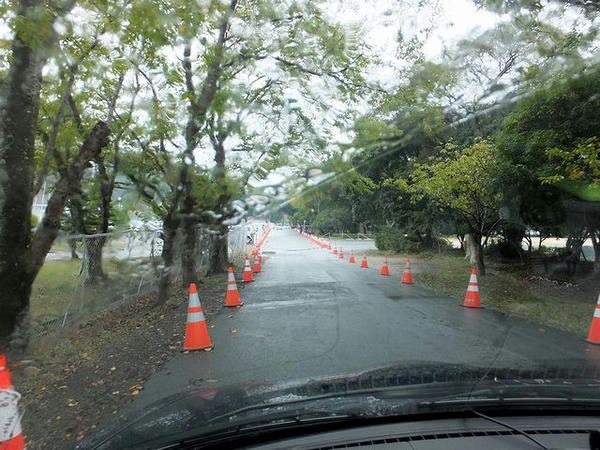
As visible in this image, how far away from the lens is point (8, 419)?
2857 mm

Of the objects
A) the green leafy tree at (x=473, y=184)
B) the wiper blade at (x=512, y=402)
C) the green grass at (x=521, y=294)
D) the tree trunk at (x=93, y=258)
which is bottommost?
the green grass at (x=521, y=294)

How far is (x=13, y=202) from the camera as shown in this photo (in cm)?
602

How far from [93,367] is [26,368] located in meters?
0.85

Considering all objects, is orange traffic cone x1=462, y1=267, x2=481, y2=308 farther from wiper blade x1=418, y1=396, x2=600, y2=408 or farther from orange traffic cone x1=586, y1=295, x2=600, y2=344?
wiper blade x1=418, y1=396, x2=600, y2=408

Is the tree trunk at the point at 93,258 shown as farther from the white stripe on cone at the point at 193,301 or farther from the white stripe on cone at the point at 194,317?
the white stripe on cone at the point at 194,317

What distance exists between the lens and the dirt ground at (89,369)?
401cm

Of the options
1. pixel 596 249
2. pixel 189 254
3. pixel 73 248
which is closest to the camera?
pixel 73 248

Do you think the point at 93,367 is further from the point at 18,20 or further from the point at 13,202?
the point at 18,20

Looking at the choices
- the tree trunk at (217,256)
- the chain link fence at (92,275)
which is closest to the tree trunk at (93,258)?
the chain link fence at (92,275)

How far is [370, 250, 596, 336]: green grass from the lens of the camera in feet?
28.1

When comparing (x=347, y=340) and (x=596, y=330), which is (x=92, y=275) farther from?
(x=596, y=330)

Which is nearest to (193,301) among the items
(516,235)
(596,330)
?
(596,330)

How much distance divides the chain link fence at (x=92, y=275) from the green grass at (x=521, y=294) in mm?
7569

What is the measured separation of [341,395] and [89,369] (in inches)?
172
